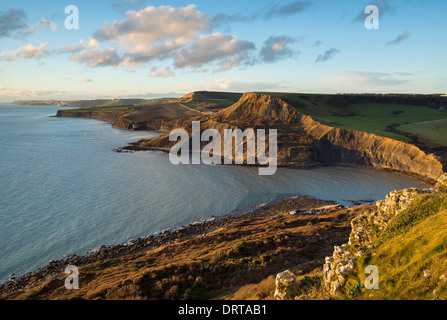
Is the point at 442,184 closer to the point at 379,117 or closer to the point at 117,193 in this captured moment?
the point at 117,193

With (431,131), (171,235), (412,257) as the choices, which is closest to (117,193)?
(171,235)

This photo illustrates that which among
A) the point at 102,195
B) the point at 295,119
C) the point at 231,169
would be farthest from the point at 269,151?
the point at 102,195

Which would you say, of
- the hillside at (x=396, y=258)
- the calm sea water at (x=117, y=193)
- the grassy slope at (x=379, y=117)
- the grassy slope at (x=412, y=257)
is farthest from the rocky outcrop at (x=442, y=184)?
the grassy slope at (x=379, y=117)

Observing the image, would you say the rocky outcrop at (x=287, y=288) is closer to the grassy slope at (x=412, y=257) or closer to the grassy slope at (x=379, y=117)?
the grassy slope at (x=412, y=257)

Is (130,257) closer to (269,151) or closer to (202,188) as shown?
(202,188)

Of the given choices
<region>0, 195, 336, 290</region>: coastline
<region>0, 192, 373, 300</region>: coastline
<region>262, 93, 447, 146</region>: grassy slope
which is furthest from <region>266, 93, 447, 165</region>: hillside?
<region>0, 192, 373, 300</region>: coastline

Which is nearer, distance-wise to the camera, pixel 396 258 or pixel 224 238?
pixel 396 258

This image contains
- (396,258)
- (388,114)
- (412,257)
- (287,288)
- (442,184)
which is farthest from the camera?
(388,114)
